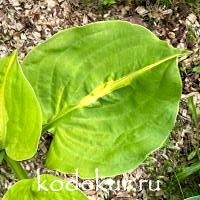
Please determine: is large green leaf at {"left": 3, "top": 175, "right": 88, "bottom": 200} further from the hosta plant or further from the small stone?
the small stone

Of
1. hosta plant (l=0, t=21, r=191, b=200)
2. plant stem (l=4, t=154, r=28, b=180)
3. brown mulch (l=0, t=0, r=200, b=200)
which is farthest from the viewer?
brown mulch (l=0, t=0, r=200, b=200)

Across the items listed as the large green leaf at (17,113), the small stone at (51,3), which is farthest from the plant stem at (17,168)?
the small stone at (51,3)

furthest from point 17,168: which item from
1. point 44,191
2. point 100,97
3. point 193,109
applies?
point 193,109

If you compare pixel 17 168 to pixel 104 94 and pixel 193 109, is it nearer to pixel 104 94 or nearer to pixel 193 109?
pixel 104 94

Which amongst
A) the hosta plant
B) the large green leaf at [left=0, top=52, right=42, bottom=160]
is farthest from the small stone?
the large green leaf at [left=0, top=52, right=42, bottom=160]

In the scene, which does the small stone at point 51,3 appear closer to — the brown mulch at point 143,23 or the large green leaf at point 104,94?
the brown mulch at point 143,23

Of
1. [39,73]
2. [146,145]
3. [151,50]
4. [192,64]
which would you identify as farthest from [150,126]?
[192,64]
